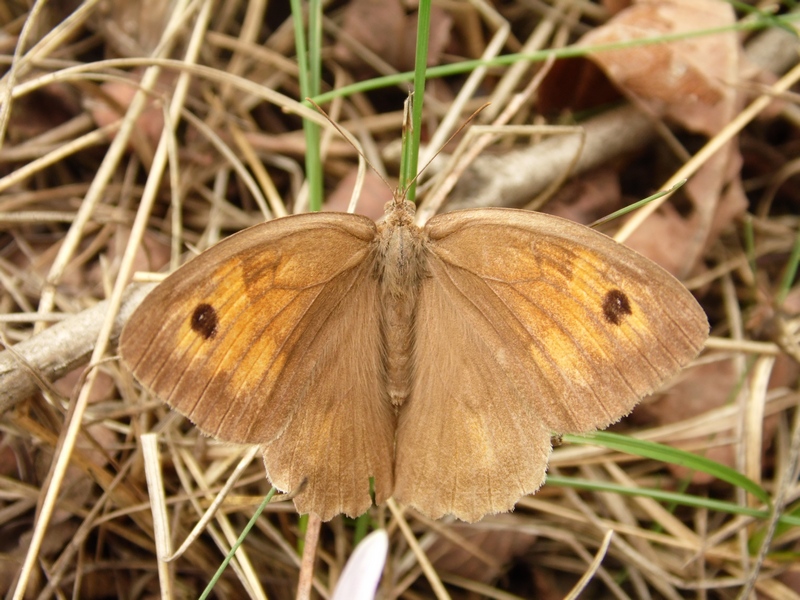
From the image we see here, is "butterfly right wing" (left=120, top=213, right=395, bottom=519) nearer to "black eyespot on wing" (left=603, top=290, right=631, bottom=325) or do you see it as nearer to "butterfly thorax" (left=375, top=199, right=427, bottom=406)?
"butterfly thorax" (left=375, top=199, right=427, bottom=406)

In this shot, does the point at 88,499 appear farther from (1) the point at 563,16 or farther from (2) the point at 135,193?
(1) the point at 563,16

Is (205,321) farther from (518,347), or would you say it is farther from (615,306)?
(615,306)

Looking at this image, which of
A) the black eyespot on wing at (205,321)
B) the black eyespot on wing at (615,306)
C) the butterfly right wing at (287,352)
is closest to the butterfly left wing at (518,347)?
the black eyespot on wing at (615,306)

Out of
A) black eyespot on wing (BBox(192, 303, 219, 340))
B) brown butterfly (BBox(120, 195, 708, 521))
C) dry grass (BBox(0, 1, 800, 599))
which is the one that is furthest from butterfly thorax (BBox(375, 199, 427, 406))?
black eyespot on wing (BBox(192, 303, 219, 340))

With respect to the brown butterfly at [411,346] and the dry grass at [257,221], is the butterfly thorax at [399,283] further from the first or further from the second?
the dry grass at [257,221]

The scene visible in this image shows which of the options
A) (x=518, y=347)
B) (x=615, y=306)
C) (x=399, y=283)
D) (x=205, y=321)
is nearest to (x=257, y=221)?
(x=399, y=283)

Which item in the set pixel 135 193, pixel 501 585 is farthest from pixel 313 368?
pixel 135 193
